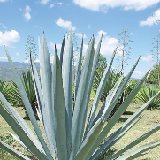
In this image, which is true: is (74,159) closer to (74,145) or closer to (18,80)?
(74,145)

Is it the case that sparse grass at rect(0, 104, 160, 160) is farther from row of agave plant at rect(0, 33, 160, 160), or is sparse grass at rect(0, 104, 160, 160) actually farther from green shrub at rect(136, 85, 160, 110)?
row of agave plant at rect(0, 33, 160, 160)

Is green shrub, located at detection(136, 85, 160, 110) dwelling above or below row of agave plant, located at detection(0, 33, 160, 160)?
below

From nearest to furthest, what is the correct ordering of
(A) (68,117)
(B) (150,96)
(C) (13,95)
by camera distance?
1. (A) (68,117)
2. (C) (13,95)
3. (B) (150,96)

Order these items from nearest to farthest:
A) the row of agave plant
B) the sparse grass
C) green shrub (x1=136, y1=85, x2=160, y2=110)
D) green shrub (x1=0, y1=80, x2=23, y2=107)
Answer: the row of agave plant
the sparse grass
green shrub (x1=0, y1=80, x2=23, y2=107)
green shrub (x1=136, y1=85, x2=160, y2=110)

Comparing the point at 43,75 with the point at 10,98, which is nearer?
the point at 43,75

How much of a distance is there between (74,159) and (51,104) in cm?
44

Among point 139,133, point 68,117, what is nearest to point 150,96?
point 139,133

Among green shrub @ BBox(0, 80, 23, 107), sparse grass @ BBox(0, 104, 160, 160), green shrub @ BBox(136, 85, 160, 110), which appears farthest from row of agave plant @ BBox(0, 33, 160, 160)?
green shrub @ BBox(136, 85, 160, 110)

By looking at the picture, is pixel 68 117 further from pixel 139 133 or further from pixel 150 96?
pixel 150 96

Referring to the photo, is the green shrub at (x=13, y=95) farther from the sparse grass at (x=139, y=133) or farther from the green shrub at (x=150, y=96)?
the green shrub at (x=150, y=96)

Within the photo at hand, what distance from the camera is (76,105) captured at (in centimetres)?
240

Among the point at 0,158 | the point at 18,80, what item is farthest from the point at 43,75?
the point at 0,158

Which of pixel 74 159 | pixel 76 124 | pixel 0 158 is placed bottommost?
pixel 0 158

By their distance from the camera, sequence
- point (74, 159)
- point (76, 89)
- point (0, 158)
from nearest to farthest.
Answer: point (74, 159), point (76, 89), point (0, 158)
